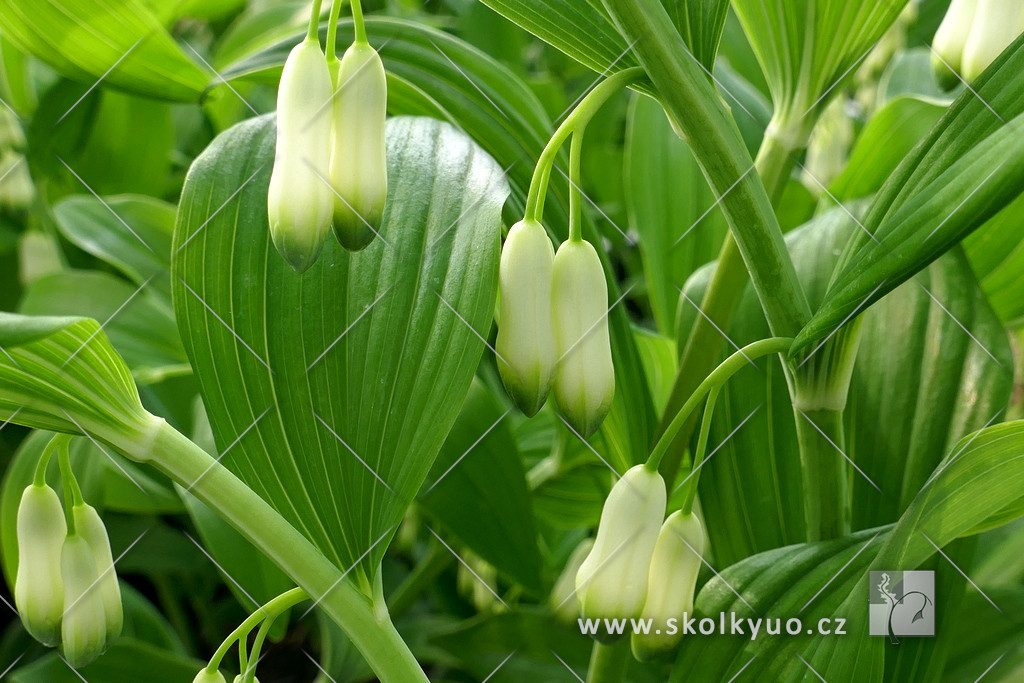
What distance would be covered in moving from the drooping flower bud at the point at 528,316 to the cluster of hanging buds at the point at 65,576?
218 mm

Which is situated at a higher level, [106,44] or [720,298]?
[106,44]

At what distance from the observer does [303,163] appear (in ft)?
1.13

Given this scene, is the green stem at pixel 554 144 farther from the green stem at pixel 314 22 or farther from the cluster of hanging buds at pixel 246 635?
the cluster of hanging buds at pixel 246 635

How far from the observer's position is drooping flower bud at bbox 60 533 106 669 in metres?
0.43

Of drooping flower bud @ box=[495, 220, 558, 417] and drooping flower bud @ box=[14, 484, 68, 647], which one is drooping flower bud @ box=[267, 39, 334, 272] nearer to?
drooping flower bud @ box=[495, 220, 558, 417]

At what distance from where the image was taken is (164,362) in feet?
2.92

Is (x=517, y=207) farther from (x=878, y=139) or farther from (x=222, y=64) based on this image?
(x=222, y=64)

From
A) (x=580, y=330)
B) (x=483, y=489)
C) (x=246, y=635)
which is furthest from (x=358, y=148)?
(x=483, y=489)

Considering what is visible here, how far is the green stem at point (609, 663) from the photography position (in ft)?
1.69

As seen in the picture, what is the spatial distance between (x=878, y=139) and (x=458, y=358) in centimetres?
45

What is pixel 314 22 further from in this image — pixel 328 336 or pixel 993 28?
pixel 993 28

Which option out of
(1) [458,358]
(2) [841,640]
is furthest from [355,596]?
(2) [841,640]

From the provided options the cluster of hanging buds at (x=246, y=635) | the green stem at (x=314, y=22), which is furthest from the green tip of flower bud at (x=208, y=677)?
the green stem at (x=314, y=22)

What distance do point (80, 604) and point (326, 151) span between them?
25 cm
